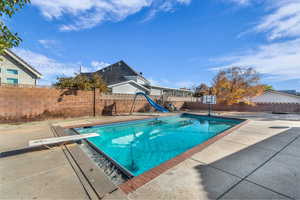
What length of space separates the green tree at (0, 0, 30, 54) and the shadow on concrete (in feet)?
15.7

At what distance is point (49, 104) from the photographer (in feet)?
25.7

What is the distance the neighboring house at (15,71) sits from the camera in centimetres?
1105

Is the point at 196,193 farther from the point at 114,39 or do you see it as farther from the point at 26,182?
the point at 114,39

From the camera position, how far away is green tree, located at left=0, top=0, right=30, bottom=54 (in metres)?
2.57

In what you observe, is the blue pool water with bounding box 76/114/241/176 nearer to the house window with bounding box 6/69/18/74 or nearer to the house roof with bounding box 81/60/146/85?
the house window with bounding box 6/69/18/74

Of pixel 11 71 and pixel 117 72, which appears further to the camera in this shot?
pixel 117 72

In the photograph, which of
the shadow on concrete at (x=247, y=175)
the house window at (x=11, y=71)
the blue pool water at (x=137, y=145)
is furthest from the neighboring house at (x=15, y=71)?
the shadow on concrete at (x=247, y=175)

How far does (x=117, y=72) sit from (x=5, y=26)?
19.5 meters

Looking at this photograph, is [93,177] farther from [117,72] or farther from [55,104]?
[117,72]

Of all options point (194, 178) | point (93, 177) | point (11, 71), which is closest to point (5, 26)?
point (93, 177)

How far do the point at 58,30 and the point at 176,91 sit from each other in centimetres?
1969

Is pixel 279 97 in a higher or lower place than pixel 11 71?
lower

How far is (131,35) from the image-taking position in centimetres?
1057

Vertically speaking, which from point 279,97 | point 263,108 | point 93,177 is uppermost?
point 279,97
